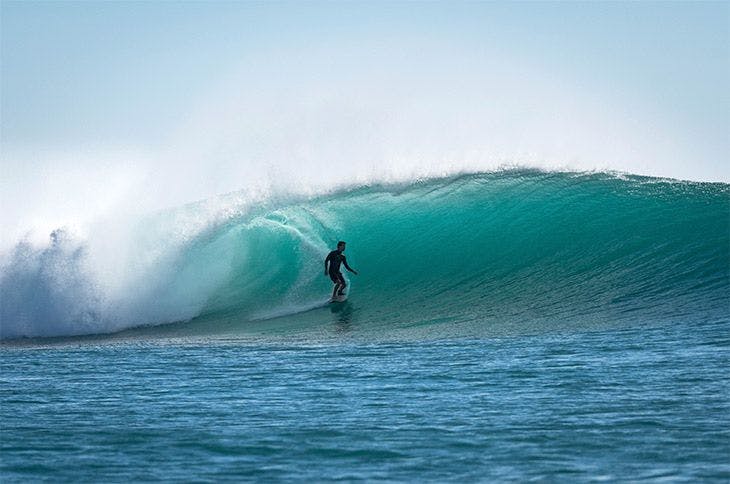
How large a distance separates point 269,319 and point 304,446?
7.62 metres

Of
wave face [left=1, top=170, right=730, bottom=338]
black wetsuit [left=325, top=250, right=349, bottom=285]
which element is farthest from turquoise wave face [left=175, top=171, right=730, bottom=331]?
black wetsuit [left=325, top=250, right=349, bottom=285]

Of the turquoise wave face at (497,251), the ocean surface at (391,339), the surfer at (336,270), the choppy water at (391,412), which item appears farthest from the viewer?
the surfer at (336,270)

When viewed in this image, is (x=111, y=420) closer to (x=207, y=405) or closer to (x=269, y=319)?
(x=207, y=405)

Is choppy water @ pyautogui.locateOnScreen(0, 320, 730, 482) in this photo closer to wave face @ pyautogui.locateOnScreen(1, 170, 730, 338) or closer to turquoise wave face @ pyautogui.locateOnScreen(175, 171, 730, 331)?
wave face @ pyautogui.locateOnScreen(1, 170, 730, 338)

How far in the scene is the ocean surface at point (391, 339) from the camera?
254 inches

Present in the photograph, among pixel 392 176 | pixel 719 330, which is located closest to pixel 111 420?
pixel 719 330

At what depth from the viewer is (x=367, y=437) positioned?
6.79 metres

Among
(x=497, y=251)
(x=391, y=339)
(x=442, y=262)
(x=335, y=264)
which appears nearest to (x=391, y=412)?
(x=391, y=339)

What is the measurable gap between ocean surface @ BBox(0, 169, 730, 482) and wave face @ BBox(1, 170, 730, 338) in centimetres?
5

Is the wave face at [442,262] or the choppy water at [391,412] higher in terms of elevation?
the wave face at [442,262]

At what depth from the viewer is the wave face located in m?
13.5

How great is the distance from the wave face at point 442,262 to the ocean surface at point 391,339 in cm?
5

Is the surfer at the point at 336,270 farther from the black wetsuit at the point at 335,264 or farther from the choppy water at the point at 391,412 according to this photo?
the choppy water at the point at 391,412

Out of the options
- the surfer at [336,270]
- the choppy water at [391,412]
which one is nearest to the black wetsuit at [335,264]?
the surfer at [336,270]
